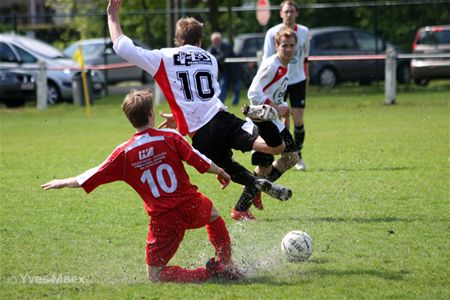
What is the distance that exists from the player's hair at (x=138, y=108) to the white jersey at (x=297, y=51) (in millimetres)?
5218

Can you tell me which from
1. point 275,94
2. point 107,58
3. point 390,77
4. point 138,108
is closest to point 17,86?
point 107,58

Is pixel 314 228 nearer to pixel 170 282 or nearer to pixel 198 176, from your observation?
pixel 170 282

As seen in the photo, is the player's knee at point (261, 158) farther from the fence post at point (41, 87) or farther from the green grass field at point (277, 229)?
the fence post at point (41, 87)

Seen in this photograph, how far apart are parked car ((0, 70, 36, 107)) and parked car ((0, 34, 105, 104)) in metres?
0.26

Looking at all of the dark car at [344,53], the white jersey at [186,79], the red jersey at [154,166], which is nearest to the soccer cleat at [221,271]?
the red jersey at [154,166]

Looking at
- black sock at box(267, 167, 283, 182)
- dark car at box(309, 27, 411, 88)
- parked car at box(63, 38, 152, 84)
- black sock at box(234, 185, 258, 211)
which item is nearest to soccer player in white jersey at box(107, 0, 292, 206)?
black sock at box(234, 185, 258, 211)

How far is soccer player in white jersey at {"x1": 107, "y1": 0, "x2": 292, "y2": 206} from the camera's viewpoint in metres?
7.20

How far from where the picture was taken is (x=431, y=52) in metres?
25.6

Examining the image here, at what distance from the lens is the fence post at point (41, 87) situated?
2184 cm

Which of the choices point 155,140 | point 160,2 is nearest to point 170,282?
point 155,140

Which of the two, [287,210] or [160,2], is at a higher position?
[160,2]

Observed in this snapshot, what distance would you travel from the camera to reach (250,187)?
792 cm

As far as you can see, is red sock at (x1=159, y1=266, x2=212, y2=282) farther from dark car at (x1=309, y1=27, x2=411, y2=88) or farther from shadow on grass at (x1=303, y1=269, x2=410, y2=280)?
dark car at (x1=309, y1=27, x2=411, y2=88)

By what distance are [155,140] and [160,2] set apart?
29.0 m
